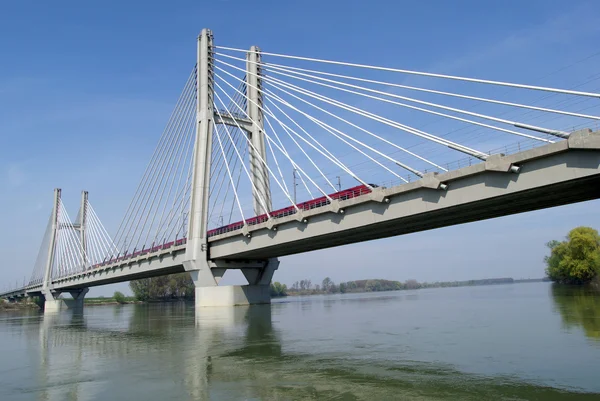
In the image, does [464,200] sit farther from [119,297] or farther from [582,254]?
[119,297]

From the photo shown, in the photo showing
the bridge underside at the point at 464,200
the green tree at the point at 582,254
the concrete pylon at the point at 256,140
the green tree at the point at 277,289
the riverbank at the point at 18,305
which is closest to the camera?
the bridge underside at the point at 464,200

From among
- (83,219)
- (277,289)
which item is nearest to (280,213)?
(83,219)

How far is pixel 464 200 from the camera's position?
26.6m

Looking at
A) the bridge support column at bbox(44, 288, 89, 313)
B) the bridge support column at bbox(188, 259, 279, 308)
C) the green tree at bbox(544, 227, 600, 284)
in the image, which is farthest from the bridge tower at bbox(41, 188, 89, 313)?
the green tree at bbox(544, 227, 600, 284)

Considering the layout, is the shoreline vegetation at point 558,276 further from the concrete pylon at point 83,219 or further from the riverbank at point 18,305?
the concrete pylon at point 83,219

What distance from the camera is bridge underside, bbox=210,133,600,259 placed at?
22406mm

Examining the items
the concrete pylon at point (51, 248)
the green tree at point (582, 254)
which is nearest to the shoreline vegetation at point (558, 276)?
the green tree at point (582, 254)

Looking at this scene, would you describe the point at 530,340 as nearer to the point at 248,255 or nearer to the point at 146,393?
the point at 146,393

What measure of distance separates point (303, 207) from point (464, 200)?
14.6 m

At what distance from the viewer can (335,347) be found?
19.3 m

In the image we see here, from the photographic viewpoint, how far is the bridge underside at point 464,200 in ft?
73.5

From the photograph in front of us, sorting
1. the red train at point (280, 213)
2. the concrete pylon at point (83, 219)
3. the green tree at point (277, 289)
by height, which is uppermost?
the concrete pylon at point (83, 219)

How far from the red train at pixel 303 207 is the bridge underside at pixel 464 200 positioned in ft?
3.35

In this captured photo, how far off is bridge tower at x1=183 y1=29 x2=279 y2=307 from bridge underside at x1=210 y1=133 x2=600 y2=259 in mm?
7507
